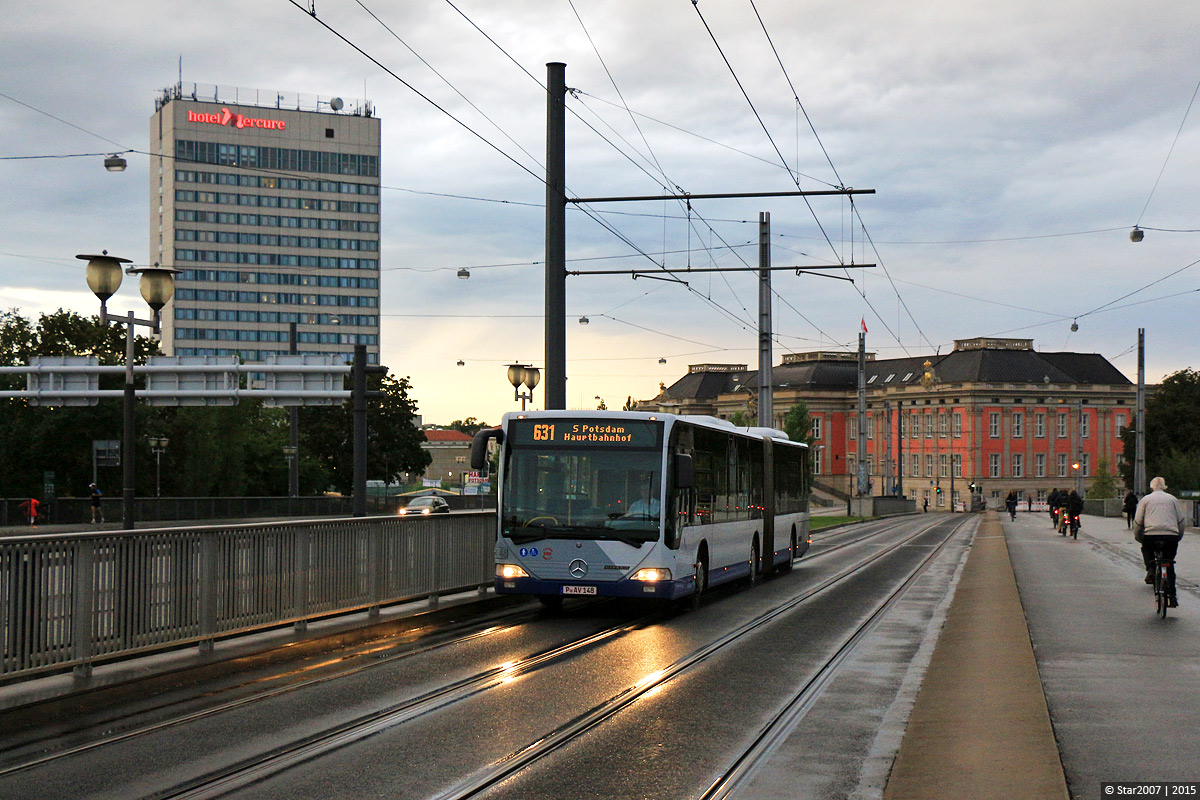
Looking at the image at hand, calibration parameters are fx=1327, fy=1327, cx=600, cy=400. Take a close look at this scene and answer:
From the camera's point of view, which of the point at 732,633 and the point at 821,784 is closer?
the point at 821,784

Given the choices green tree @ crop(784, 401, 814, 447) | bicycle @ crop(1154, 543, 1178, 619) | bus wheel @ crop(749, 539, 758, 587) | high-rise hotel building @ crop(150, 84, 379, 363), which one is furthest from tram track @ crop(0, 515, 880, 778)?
high-rise hotel building @ crop(150, 84, 379, 363)

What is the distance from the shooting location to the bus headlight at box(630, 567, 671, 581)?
16.7 meters

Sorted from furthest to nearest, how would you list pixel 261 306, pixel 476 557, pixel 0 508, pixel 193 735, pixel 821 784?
pixel 261 306
pixel 0 508
pixel 476 557
pixel 193 735
pixel 821 784

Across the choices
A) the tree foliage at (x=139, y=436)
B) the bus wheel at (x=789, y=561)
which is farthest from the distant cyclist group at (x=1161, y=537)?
the tree foliage at (x=139, y=436)

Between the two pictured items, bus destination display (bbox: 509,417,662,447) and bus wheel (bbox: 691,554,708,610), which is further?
bus wheel (bbox: 691,554,708,610)

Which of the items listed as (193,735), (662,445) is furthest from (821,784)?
(662,445)

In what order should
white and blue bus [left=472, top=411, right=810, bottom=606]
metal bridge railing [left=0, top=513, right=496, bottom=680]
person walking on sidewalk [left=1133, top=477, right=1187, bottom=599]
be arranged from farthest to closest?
white and blue bus [left=472, top=411, right=810, bottom=606], person walking on sidewalk [left=1133, top=477, right=1187, bottom=599], metal bridge railing [left=0, top=513, right=496, bottom=680]

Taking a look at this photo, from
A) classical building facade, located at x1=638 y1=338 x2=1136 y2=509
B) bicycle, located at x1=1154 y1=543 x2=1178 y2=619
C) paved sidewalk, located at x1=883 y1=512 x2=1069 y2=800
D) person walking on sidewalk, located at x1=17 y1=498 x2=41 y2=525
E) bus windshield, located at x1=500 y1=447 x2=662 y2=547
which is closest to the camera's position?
paved sidewalk, located at x1=883 y1=512 x2=1069 y2=800

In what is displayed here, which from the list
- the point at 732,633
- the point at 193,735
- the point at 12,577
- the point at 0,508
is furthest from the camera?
the point at 0,508

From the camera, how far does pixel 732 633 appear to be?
15.6 m

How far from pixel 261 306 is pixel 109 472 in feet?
310

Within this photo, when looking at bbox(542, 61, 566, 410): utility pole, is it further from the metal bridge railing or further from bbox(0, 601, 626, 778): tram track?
bbox(0, 601, 626, 778): tram track

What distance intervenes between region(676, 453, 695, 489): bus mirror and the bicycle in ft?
19.2

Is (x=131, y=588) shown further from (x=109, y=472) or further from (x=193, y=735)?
(x=109, y=472)
